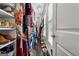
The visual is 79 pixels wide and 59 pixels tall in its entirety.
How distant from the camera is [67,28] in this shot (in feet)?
2.55

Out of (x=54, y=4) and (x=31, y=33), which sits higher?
(x=54, y=4)

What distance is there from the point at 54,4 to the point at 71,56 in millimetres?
388

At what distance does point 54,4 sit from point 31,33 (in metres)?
0.26

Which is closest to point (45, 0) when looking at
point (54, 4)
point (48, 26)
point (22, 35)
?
point (54, 4)

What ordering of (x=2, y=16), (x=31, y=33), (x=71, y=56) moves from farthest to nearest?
(x=2, y=16), (x=31, y=33), (x=71, y=56)

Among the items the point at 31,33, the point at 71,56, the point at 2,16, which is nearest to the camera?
the point at 71,56

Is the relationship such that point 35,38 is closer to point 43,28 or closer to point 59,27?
point 43,28

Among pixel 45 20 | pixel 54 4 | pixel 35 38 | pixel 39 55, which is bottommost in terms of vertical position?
pixel 39 55

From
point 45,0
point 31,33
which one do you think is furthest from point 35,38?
point 45,0

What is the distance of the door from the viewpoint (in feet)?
2.16

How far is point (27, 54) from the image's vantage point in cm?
93

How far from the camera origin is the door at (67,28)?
66 centimetres

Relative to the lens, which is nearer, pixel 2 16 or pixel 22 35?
pixel 22 35

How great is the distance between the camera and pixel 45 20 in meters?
0.96
